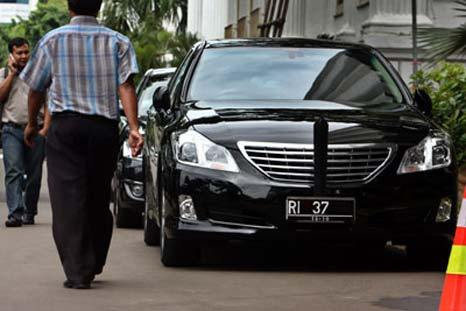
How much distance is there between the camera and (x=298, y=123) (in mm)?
11664

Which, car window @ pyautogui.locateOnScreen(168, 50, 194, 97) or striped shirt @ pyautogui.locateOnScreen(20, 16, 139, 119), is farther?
car window @ pyautogui.locateOnScreen(168, 50, 194, 97)

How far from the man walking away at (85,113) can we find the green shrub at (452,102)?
5.91m

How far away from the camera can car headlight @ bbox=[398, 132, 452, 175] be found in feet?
37.9

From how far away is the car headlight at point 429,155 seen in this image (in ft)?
37.9

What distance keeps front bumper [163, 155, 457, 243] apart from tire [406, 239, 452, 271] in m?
0.41

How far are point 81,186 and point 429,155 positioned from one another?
263 cm

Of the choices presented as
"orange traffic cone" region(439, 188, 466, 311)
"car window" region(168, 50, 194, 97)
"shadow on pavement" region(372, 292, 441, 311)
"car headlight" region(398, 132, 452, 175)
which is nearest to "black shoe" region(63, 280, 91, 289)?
"shadow on pavement" region(372, 292, 441, 311)

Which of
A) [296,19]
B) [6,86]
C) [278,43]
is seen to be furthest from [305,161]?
[296,19]


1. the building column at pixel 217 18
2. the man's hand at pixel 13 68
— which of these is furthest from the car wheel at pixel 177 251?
the building column at pixel 217 18

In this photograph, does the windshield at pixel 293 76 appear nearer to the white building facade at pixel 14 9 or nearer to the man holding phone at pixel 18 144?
the man holding phone at pixel 18 144

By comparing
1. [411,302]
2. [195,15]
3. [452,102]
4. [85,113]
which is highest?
[85,113]

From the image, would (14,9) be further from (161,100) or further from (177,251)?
(177,251)

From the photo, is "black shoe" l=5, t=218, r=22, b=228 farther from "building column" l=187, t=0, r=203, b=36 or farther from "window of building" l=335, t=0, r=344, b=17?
"building column" l=187, t=0, r=203, b=36

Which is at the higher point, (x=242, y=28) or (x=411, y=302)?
(x=411, y=302)
